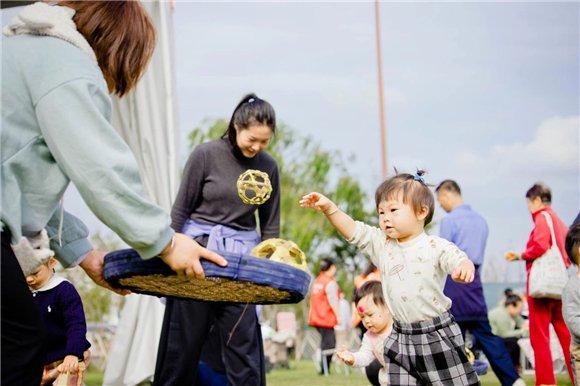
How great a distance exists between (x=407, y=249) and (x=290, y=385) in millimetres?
5388

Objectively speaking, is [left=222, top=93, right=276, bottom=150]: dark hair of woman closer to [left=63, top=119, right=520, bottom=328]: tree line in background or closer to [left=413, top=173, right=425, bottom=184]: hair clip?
[left=413, top=173, right=425, bottom=184]: hair clip

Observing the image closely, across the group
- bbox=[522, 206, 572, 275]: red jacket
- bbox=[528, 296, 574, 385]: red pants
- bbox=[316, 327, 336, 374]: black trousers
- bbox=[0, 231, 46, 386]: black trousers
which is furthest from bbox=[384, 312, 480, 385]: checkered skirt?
bbox=[316, 327, 336, 374]: black trousers

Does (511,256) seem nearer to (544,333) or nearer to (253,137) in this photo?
(544,333)

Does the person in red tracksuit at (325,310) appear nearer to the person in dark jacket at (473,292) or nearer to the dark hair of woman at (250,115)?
the person in dark jacket at (473,292)

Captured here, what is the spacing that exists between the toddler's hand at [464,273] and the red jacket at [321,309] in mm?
8832

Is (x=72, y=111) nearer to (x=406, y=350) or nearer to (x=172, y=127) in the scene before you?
(x=406, y=350)

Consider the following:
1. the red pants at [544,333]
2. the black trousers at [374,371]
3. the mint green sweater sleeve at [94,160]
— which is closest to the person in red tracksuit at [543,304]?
the red pants at [544,333]

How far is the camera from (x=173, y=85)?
8.22 meters

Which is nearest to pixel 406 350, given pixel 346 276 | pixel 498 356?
pixel 498 356

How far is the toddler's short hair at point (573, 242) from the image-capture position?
20.4ft

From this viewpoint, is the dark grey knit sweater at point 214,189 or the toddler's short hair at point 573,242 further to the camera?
the toddler's short hair at point 573,242

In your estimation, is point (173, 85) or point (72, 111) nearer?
point (72, 111)

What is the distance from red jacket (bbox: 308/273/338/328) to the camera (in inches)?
508

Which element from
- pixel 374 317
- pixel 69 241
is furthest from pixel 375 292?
pixel 69 241
